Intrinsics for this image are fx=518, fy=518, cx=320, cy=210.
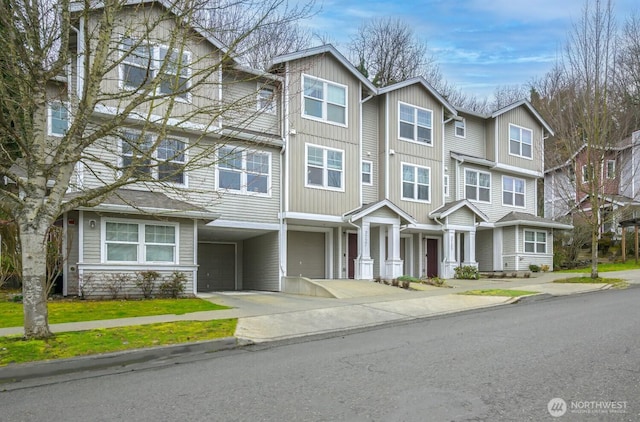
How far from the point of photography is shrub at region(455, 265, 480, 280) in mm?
23141

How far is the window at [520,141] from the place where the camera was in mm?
27781

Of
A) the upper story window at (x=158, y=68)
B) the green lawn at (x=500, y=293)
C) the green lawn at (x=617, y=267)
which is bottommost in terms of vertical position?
the green lawn at (x=500, y=293)

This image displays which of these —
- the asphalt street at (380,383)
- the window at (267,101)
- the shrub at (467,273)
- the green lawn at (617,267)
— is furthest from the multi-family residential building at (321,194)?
the asphalt street at (380,383)

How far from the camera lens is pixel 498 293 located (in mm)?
16016

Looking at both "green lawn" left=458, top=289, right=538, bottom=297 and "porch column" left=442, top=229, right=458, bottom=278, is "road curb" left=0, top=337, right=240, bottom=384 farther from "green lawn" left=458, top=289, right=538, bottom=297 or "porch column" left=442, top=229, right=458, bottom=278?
"porch column" left=442, top=229, right=458, bottom=278

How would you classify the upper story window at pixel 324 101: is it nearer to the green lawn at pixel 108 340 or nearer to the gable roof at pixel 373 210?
the gable roof at pixel 373 210

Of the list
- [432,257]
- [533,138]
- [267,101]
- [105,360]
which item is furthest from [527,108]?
[105,360]

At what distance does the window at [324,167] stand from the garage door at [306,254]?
8.56 ft

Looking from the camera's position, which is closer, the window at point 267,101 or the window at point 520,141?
the window at point 267,101

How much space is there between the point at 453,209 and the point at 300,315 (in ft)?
44.5

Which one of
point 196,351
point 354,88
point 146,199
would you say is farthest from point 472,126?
point 196,351

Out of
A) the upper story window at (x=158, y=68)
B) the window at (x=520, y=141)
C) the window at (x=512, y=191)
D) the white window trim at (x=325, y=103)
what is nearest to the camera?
the upper story window at (x=158, y=68)

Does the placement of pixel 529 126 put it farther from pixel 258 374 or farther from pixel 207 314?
pixel 258 374

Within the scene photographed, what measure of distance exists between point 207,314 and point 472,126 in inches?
764
